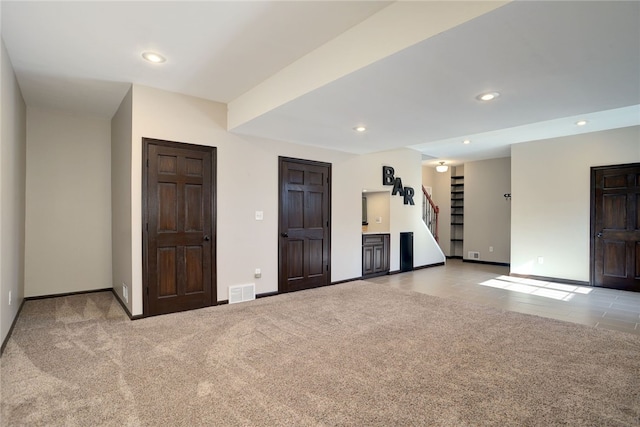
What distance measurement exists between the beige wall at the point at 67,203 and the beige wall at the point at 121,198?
197 millimetres

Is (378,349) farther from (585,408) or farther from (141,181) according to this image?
(141,181)

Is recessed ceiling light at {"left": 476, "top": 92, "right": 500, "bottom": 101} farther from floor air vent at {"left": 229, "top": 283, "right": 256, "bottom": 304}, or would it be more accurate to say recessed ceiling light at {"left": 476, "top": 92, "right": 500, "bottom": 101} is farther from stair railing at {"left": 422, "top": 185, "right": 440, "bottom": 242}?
stair railing at {"left": 422, "top": 185, "right": 440, "bottom": 242}

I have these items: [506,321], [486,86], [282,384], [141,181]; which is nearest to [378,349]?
[282,384]

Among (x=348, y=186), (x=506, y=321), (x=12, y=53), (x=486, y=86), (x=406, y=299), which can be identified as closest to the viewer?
(x=486, y=86)

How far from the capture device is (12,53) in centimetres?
295

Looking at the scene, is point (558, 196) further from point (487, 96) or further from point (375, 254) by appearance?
point (487, 96)

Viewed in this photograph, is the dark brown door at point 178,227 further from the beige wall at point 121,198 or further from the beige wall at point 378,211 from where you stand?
the beige wall at point 378,211

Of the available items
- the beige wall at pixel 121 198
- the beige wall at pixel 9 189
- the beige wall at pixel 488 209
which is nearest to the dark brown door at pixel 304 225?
the beige wall at pixel 121 198

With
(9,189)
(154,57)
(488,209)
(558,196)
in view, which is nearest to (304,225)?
(154,57)

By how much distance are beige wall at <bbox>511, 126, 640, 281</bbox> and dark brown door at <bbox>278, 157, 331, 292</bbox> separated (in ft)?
13.7

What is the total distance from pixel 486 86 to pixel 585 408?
251 cm

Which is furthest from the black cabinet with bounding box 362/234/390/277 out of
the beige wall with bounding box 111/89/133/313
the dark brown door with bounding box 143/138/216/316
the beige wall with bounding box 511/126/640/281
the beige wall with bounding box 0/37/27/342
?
the beige wall with bounding box 0/37/27/342

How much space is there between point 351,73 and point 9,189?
3.54 m

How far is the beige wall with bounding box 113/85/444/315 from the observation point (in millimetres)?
3656
